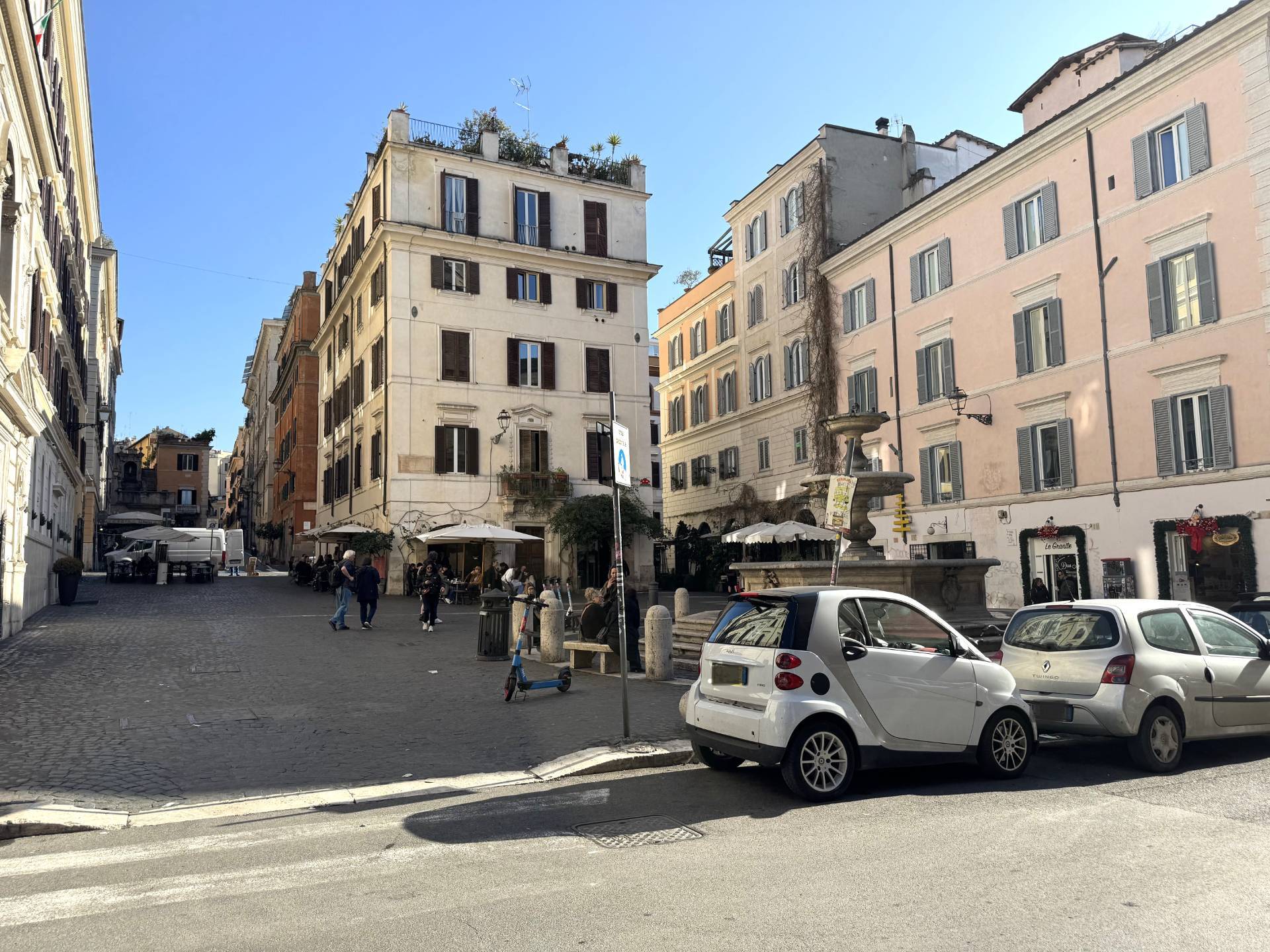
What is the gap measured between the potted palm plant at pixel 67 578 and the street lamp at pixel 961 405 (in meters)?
24.4

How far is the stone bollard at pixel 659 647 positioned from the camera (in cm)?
1326

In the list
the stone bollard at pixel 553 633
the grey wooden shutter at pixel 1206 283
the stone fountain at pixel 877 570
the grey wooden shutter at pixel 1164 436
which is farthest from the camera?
the grey wooden shutter at pixel 1164 436

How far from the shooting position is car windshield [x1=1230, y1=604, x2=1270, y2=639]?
10359 mm

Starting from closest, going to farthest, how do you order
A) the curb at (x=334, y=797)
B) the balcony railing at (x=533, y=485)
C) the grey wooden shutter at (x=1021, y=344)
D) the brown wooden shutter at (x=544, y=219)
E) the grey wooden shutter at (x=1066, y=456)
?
the curb at (x=334, y=797) → the grey wooden shutter at (x=1066, y=456) → the grey wooden shutter at (x=1021, y=344) → the balcony railing at (x=533, y=485) → the brown wooden shutter at (x=544, y=219)

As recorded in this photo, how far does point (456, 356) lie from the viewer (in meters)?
34.3

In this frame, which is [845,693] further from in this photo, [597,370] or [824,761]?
[597,370]

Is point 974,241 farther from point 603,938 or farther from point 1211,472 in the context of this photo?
point 603,938

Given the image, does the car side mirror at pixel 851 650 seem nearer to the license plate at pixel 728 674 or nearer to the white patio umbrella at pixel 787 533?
the license plate at pixel 728 674

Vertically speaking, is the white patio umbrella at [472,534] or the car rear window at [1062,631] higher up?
the white patio umbrella at [472,534]

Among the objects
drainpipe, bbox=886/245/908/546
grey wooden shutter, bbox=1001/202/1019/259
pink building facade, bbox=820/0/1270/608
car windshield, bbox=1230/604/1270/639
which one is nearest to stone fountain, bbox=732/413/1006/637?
car windshield, bbox=1230/604/1270/639

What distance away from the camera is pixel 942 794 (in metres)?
7.01

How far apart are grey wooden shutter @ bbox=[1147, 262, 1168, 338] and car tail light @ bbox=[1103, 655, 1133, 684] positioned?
53.4ft

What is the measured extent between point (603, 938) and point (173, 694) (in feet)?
30.4

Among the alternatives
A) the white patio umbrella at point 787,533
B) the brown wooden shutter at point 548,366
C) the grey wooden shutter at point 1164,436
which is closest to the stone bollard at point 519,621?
the white patio umbrella at point 787,533
